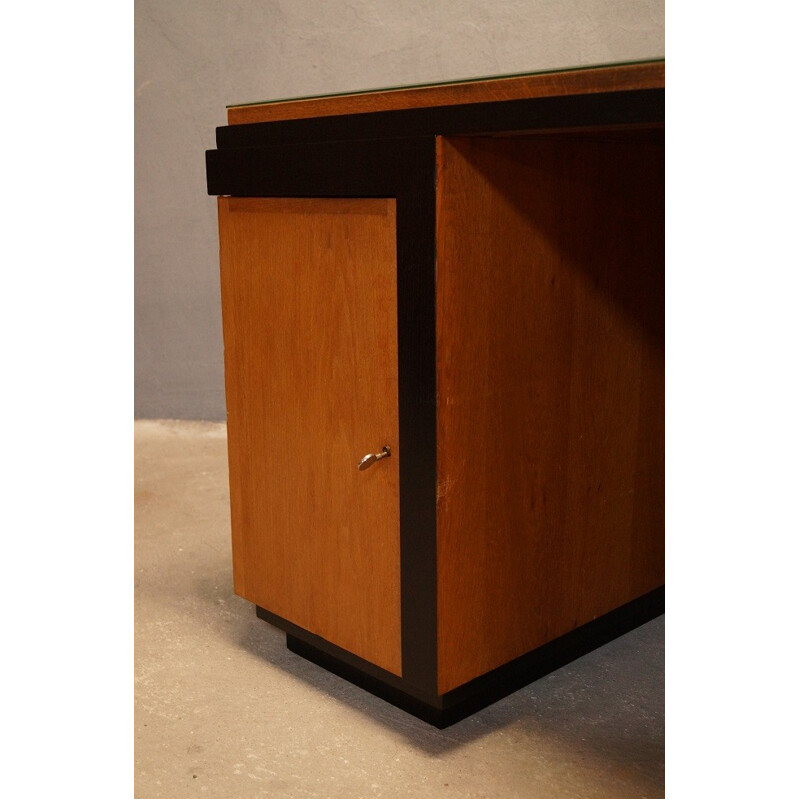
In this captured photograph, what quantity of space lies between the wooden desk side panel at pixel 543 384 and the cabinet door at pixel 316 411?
122mm

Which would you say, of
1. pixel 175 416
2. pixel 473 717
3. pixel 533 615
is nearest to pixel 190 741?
pixel 473 717

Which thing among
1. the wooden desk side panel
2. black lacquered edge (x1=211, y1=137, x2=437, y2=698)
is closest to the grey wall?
the wooden desk side panel

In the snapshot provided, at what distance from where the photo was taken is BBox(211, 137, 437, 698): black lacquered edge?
5.25 feet

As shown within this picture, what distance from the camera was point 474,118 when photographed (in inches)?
60.2

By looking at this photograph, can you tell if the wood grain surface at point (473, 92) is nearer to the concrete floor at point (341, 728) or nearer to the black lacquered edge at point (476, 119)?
the black lacquered edge at point (476, 119)

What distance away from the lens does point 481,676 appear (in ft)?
6.07

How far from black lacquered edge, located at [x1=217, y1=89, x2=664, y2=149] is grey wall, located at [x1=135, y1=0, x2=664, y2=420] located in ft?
5.83

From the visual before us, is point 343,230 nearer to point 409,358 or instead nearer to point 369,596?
point 409,358

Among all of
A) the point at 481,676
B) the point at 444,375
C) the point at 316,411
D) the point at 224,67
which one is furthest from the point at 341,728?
the point at 224,67

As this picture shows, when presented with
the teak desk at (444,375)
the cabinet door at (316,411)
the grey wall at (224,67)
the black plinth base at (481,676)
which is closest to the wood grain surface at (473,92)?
the teak desk at (444,375)

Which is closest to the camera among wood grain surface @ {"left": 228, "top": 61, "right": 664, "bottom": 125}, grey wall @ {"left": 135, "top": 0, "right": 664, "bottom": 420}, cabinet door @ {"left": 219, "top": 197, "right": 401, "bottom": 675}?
wood grain surface @ {"left": 228, "top": 61, "right": 664, "bottom": 125}

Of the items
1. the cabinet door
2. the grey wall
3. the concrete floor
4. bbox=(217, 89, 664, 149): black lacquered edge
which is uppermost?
the grey wall

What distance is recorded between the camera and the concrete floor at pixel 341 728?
1659 mm

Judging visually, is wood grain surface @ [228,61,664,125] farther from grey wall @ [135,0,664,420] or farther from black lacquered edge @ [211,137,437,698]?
grey wall @ [135,0,664,420]
